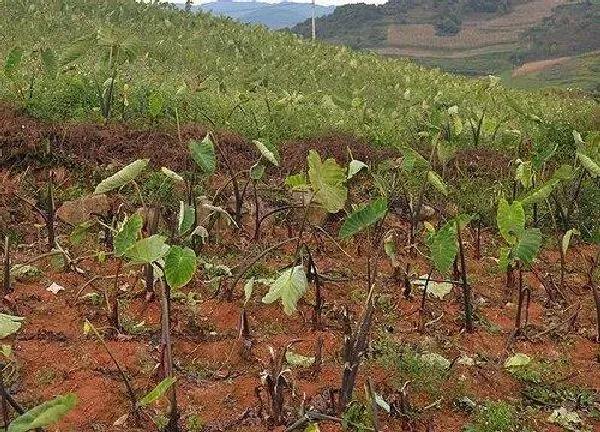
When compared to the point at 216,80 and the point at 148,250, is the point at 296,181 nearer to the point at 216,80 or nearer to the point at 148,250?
the point at 148,250

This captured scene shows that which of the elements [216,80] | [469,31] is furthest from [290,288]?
[469,31]

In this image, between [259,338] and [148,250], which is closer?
[148,250]

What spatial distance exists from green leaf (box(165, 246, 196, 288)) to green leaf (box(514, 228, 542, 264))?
1.58 m

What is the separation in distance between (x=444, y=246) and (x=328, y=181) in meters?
0.66

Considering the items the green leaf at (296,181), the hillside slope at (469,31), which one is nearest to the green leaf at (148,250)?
the green leaf at (296,181)

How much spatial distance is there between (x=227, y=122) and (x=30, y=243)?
269 cm

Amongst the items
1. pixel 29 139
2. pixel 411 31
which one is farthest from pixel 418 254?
pixel 411 31

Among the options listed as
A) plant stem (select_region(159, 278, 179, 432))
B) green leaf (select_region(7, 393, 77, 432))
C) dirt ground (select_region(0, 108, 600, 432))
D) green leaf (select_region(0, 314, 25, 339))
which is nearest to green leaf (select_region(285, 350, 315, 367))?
dirt ground (select_region(0, 108, 600, 432))

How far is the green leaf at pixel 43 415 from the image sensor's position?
71.4 inches

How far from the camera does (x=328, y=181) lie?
3422 millimetres

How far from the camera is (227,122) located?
7.03 metres

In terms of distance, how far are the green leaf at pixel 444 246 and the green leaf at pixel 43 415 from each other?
83.7 inches

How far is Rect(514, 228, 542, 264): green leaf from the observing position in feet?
11.4

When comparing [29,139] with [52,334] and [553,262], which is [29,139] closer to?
[52,334]
